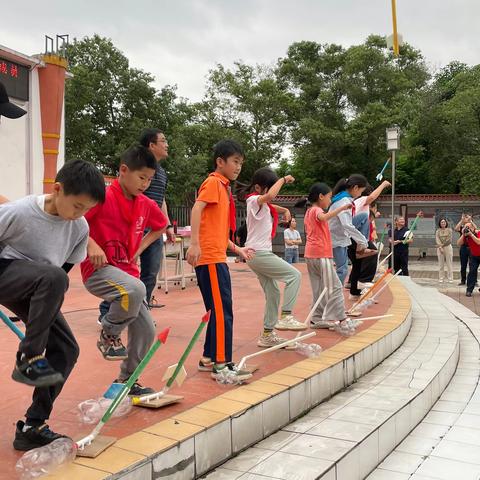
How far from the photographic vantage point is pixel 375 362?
4.36 m

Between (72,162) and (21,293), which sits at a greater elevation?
(72,162)

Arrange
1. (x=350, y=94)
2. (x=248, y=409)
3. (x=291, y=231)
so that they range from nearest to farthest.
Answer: (x=248, y=409)
(x=291, y=231)
(x=350, y=94)

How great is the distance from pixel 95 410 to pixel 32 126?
12288mm

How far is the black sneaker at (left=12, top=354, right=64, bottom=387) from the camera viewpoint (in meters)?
1.97

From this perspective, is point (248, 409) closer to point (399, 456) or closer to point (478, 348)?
point (399, 456)

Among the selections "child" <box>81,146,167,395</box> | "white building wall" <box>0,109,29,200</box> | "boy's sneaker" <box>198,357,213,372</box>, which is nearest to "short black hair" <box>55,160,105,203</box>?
"child" <box>81,146,167,395</box>

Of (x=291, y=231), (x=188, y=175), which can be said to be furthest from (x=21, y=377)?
(x=188, y=175)

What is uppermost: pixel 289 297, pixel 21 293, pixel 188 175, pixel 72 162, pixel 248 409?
pixel 188 175

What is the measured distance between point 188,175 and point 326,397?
21.3 meters

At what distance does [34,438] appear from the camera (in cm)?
213

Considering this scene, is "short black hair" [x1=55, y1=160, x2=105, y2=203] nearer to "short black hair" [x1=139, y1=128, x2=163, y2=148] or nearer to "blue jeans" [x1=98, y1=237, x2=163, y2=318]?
"short black hair" [x1=139, y1=128, x2=163, y2=148]

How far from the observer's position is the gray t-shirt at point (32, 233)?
6.89ft

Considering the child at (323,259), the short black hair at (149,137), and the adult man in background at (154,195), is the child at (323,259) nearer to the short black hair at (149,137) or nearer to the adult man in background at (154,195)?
the adult man in background at (154,195)

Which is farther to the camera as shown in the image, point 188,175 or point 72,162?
point 188,175
